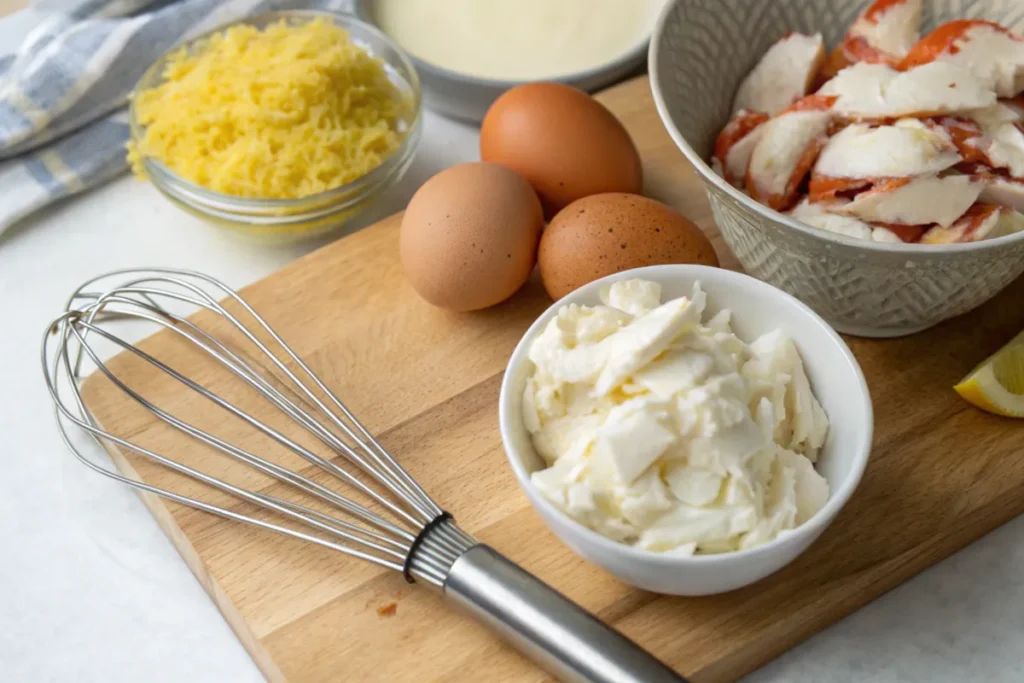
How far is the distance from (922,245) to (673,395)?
28 centimetres

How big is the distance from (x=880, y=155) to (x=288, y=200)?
637 millimetres

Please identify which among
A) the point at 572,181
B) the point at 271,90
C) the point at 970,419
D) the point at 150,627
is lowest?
the point at 970,419

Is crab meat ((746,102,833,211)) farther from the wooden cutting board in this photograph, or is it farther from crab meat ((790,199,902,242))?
the wooden cutting board

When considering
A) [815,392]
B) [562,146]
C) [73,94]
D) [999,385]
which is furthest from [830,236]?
[73,94]

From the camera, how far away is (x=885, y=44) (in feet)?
3.54

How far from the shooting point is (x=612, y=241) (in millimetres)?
985

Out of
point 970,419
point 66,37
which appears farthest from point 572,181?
point 66,37

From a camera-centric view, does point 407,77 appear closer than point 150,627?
No

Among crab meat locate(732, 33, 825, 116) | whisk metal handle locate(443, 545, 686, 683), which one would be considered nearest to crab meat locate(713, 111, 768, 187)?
crab meat locate(732, 33, 825, 116)

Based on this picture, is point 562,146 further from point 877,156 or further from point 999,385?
point 999,385

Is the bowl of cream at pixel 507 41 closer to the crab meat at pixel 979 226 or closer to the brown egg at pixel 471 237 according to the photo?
the brown egg at pixel 471 237

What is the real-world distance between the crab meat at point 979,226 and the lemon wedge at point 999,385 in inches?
5.1

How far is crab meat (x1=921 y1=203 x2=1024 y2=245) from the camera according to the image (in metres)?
0.90

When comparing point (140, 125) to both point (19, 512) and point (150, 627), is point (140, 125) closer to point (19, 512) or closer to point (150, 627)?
point (19, 512)
